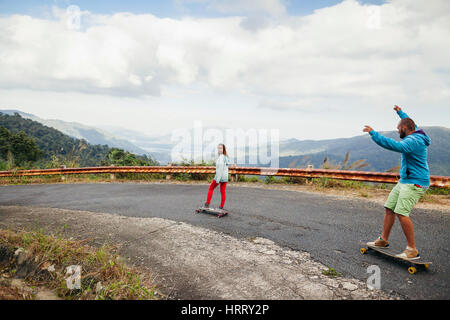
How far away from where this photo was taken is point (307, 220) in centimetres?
622

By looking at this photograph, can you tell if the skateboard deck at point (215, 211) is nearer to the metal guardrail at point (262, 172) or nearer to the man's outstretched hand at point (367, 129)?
the man's outstretched hand at point (367, 129)

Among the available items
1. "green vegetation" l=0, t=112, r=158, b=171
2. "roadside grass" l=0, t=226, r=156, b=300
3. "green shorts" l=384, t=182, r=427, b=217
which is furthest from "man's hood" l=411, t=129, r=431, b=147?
"green vegetation" l=0, t=112, r=158, b=171

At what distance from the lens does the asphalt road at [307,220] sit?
3768mm

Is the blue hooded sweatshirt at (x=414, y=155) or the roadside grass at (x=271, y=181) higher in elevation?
the blue hooded sweatshirt at (x=414, y=155)

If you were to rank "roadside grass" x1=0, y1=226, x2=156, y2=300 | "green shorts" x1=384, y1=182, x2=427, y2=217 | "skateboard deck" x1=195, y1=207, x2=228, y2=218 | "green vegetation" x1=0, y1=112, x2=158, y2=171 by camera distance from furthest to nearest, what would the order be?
1. "green vegetation" x1=0, y1=112, x2=158, y2=171
2. "skateboard deck" x1=195, y1=207, x2=228, y2=218
3. "green shorts" x1=384, y1=182, x2=427, y2=217
4. "roadside grass" x1=0, y1=226, x2=156, y2=300

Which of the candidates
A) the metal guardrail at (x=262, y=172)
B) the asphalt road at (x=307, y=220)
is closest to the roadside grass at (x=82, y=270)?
the asphalt road at (x=307, y=220)

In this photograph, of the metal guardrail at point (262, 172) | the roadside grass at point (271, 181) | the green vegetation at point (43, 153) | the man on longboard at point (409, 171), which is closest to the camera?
the man on longboard at point (409, 171)

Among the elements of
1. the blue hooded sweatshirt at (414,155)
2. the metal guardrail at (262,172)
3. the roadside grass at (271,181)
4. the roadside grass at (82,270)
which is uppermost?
the blue hooded sweatshirt at (414,155)

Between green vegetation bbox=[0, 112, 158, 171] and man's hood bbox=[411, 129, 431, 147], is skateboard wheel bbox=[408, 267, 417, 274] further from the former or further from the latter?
green vegetation bbox=[0, 112, 158, 171]

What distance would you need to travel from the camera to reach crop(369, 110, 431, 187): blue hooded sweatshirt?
3.84m

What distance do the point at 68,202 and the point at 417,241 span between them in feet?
30.8

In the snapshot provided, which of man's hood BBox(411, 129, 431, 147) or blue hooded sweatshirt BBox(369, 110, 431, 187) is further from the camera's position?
man's hood BBox(411, 129, 431, 147)

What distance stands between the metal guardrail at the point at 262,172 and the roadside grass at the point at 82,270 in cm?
794

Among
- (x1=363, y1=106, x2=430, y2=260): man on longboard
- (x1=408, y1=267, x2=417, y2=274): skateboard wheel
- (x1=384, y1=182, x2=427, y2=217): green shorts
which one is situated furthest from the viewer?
(x1=384, y1=182, x2=427, y2=217): green shorts
